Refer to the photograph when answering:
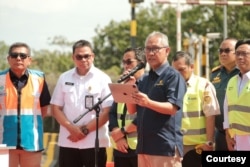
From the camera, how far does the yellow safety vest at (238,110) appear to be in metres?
6.23

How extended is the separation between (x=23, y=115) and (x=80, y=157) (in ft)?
2.57

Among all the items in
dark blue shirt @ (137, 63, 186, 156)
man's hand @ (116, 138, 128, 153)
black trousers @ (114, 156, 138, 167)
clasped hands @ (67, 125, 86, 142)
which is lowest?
black trousers @ (114, 156, 138, 167)

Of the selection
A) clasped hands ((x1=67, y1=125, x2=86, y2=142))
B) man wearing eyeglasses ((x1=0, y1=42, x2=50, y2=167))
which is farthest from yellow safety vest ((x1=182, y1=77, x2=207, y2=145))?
man wearing eyeglasses ((x1=0, y1=42, x2=50, y2=167))

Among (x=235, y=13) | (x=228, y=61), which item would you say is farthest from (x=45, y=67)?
(x=228, y=61)

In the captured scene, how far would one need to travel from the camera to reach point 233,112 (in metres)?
6.36

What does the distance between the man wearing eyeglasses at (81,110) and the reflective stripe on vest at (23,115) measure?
0.81ft

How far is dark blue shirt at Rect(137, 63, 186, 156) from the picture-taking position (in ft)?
18.5

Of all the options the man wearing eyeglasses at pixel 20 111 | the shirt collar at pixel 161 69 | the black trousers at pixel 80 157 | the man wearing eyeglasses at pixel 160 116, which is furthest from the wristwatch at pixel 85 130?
the shirt collar at pixel 161 69

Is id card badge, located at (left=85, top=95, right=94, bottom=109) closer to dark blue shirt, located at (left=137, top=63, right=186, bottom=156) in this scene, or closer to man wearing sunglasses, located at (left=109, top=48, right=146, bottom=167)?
man wearing sunglasses, located at (left=109, top=48, right=146, bottom=167)

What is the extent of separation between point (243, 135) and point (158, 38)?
1.39 metres

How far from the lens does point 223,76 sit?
24.6ft

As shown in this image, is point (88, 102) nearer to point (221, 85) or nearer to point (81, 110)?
point (81, 110)

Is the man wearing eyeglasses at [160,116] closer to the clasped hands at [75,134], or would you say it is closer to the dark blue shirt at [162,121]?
the dark blue shirt at [162,121]

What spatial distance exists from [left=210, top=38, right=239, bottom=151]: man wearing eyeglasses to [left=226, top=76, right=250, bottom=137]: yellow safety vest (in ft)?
2.75
